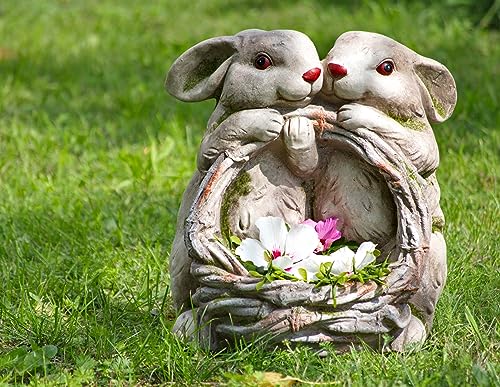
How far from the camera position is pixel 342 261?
3.48 metres

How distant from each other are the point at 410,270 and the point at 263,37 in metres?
0.93

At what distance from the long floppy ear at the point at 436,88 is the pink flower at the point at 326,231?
0.53m

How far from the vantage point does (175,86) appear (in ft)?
12.5

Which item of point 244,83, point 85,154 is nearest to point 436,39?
point 85,154

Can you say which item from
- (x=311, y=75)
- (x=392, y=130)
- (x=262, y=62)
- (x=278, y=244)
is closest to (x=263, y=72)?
(x=262, y=62)

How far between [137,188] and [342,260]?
2.44 m

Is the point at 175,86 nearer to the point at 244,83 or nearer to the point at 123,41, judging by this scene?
the point at 244,83

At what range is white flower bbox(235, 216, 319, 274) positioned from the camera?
3502 mm

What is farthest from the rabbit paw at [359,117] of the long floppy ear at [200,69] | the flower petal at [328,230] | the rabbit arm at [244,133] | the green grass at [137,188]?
the green grass at [137,188]

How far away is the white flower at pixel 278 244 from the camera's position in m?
3.50

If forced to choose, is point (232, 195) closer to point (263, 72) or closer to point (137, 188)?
point (263, 72)

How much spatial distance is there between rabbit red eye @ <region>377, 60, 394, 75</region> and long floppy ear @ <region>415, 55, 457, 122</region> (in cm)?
15

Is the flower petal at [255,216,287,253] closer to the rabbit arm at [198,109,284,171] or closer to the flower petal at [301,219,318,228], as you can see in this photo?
the flower petal at [301,219,318,228]

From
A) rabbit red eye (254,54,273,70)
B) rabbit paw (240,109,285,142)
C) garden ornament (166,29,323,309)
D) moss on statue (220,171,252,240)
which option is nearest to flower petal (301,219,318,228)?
garden ornament (166,29,323,309)
